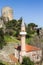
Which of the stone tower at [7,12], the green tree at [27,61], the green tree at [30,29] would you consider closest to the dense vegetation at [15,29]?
the green tree at [30,29]

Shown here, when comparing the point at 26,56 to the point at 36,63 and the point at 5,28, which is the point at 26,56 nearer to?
the point at 36,63

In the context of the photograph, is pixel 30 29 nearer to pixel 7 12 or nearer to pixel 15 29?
pixel 15 29

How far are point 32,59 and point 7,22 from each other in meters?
19.9

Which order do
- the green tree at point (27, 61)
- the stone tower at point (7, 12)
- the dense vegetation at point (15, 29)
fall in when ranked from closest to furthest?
the green tree at point (27, 61), the dense vegetation at point (15, 29), the stone tower at point (7, 12)

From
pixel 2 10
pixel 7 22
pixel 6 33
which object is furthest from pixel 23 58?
pixel 2 10

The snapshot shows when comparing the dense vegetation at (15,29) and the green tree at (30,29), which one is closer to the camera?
the dense vegetation at (15,29)

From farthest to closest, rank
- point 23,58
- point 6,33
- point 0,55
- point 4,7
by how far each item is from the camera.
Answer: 1. point 4,7
2. point 6,33
3. point 23,58
4. point 0,55

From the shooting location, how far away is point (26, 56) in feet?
94.3

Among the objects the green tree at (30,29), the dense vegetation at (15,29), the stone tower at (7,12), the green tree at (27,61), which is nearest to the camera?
the green tree at (27,61)

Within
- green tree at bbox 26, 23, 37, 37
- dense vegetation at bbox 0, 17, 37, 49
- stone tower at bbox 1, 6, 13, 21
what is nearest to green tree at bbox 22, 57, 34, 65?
dense vegetation at bbox 0, 17, 37, 49

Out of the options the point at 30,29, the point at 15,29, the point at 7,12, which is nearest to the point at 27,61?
the point at 15,29

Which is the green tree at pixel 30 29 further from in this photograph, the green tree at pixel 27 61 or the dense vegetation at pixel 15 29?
the green tree at pixel 27 61

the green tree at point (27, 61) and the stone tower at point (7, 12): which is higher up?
the stone tower at point (7, 12)

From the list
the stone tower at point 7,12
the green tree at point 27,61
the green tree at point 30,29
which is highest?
the stone tower at point 7,12
